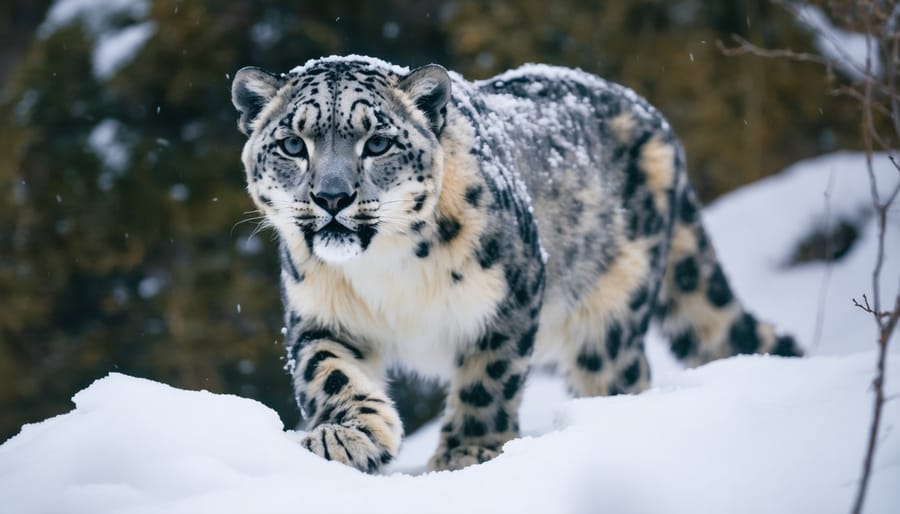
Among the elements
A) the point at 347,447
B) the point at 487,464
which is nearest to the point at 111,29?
the point at 347,447

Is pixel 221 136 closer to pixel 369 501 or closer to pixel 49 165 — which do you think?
pixel 49 165

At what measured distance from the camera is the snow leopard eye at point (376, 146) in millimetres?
3922

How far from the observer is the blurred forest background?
848 centimetres

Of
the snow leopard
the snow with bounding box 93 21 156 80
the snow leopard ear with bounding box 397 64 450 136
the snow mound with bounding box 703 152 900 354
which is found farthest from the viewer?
the snow with bounding box 93 21 156 80

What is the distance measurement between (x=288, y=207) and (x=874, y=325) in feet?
13.5

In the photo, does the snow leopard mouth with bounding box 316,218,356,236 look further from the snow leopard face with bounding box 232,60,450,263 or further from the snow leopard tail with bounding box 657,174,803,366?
the snow leopard tail with bounding box 657,174,803,366

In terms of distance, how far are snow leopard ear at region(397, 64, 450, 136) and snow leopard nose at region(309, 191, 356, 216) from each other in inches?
23.7

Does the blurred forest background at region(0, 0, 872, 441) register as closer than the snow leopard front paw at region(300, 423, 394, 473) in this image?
No

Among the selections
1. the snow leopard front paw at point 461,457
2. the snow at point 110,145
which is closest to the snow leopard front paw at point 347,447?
the snow leopard front paw at point 461,457

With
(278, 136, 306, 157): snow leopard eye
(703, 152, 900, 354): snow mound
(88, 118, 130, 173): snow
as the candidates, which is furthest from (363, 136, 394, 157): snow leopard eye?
(88, 118, 130, 173): snow

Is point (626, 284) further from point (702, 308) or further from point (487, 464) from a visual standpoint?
point (487, 464)

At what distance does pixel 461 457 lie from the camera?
4273 mm

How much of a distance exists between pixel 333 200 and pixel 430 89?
0.71 meters

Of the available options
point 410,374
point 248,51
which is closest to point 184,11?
point 248,51
